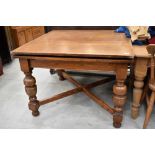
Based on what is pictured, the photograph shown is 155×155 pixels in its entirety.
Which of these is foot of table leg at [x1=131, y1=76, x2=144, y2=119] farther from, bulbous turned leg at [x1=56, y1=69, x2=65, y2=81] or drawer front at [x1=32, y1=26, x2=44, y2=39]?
drawer front at [x1=32, y1=26, x2=44, y2=39]

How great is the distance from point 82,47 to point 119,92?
45cm

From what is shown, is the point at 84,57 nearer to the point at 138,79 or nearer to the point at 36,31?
the point at 138,79

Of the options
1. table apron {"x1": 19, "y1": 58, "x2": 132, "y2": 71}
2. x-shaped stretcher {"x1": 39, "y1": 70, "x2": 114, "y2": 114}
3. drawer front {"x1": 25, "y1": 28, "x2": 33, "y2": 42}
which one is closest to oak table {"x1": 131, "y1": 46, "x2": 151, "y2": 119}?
table apron {"x1": 19, "y1": 58, "x2": 132, "y2": 71}

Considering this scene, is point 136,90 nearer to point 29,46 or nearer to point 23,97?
point 29,46

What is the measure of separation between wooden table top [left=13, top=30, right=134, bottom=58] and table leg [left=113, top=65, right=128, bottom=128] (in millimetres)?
138

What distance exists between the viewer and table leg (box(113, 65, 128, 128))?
4.52 feet

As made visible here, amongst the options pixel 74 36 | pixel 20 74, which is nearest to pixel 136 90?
pixel 74 36

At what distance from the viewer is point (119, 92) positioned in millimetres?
1466

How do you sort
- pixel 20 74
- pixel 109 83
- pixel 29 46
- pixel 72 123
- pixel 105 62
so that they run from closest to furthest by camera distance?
pixel 105 62 → pixel 29 46 → pixel 72 123 → pixel 109 83 → pixel 20 74

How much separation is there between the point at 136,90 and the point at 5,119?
4.08 ft

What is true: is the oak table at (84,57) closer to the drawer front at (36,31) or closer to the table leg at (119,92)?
the table leg at (119,92)

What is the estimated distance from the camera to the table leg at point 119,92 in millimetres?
1377

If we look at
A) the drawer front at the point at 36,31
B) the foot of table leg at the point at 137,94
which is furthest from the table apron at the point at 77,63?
the drawer front at the point at 36,31

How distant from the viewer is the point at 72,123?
175 centimetres
